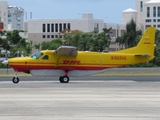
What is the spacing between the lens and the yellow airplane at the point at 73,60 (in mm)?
36562

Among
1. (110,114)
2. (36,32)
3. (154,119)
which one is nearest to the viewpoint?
(154,119)

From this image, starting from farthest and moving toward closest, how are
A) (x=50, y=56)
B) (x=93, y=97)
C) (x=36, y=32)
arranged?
(x=36, y=32) → (x=50, y=56) → (x=93, y=97)

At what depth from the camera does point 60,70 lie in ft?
122

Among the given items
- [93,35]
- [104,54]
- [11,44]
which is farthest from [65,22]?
[104,54]

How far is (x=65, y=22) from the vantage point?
146 metres

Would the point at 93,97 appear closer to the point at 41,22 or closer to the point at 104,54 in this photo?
the point at 104,54

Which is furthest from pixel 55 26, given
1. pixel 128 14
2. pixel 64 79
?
pixel 64 79

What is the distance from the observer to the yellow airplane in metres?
36.6

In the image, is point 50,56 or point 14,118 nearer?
point 14,118

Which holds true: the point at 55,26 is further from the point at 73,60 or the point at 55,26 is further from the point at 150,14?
the point at 73,60

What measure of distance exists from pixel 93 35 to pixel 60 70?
60982 mm

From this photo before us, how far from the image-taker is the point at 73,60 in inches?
1467

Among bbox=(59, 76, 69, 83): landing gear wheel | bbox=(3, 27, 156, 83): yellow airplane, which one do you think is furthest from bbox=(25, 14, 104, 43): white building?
bbox=(59, 76, 69, 83): landing gear wheel

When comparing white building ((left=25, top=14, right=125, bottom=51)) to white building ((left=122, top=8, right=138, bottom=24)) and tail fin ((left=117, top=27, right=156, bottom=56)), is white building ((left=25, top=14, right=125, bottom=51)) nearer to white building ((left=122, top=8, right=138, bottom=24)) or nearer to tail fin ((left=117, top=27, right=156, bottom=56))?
white building ((left=122, top=8, right=138, bottom=24))
